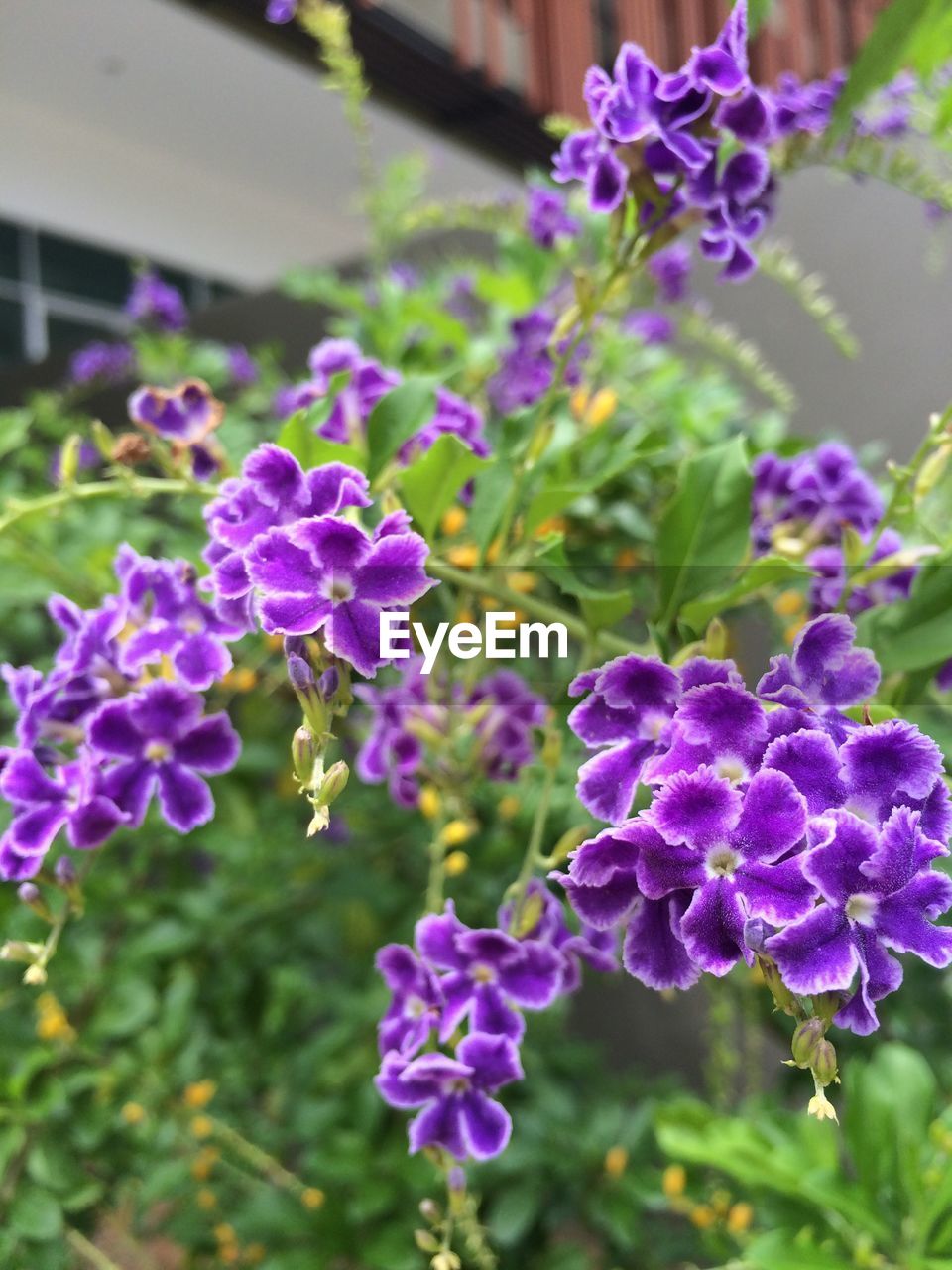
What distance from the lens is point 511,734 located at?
23.3 inches

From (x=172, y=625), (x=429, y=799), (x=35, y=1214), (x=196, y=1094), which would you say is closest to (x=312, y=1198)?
(x=196, y=1094)

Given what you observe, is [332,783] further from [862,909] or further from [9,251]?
[9,251]

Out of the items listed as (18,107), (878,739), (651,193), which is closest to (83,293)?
(18,107)

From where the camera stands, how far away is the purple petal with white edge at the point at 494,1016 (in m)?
0.43

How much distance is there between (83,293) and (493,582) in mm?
3867

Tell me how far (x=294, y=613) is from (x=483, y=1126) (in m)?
0.22

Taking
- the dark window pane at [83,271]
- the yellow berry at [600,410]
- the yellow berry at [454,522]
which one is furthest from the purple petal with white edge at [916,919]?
the dark window pane at [83,271]

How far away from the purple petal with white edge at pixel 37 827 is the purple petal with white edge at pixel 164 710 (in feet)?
0.16

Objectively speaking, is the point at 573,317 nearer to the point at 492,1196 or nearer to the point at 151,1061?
the point at 151,1061

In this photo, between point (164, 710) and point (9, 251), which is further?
point (9, 251)

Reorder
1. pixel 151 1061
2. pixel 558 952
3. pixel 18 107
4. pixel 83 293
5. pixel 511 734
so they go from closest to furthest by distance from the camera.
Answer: pixel 558 952 → pixel 511 734 → pixel 151 1061 → pixel 18 107 → pixel 83 293

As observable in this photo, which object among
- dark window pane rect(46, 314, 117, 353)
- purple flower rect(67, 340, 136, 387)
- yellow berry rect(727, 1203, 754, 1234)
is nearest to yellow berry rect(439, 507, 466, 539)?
yellow berry rect(727, 1203, 754, 1234)

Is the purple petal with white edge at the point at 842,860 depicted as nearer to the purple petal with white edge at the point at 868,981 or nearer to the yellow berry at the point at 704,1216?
the purple petal with white edge at the point at 868,981

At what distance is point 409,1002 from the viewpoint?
0.46m
